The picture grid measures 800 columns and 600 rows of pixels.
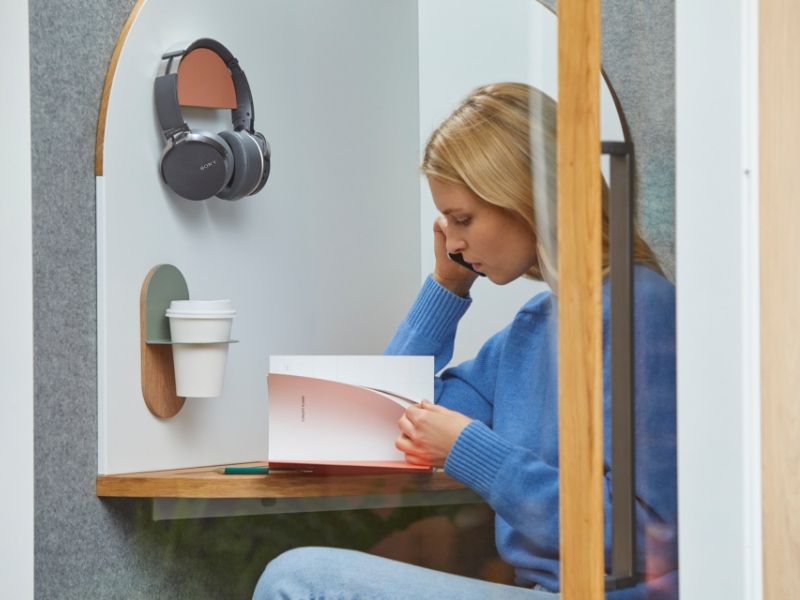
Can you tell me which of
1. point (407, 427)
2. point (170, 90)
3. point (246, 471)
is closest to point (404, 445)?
point (407, 427)

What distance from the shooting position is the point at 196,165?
1.11 meters

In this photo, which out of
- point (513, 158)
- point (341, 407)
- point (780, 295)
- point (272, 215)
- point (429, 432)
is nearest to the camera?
point (780, 295)

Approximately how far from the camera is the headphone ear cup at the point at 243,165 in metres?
1.15

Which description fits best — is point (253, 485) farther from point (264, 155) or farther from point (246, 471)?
point (264, 155)

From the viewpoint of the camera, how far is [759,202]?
1.86 feet

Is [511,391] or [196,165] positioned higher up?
[196,165]

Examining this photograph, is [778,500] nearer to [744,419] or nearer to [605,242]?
[744,419]

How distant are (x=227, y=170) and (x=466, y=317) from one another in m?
0.32

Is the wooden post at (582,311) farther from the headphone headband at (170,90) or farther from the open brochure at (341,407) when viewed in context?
the headphone headband at (170,90)

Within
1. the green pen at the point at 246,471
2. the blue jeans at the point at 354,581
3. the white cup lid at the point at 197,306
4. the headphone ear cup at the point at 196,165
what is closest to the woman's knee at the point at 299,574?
the blue jeans at the point at 354,581

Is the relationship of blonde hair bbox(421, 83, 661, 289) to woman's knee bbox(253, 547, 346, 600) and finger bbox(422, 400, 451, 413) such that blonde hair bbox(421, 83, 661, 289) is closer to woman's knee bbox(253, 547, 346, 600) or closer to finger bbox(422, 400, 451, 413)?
finger bbox(422, 400, 451, 413)

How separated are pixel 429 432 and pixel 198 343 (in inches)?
12.7

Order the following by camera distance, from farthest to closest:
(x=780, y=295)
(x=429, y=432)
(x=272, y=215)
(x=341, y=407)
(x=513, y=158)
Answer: (x=272, y=215), (x=341, y=407), (x=429, y=432), (x=513, y=158), (x=780, y=295)

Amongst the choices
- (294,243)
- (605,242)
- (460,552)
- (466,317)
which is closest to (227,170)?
(294,243)
